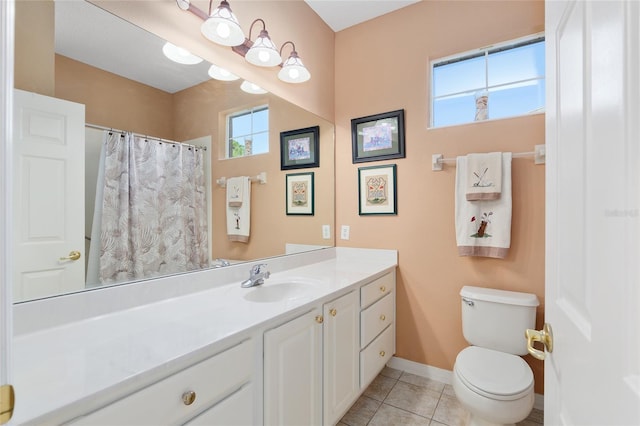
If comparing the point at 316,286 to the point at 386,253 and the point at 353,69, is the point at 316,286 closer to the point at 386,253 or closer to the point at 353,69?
the point at 386,253

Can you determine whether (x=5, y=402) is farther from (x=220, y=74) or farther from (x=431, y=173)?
(x=431, y=173)

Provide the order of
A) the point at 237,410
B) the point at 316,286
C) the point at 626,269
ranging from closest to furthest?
the point at 626,269
the point at 237,410
the point at 316,286

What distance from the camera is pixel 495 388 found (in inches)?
53.9

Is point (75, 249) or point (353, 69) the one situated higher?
point (353, 69)

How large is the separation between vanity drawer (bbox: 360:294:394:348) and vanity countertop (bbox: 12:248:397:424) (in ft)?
1.39

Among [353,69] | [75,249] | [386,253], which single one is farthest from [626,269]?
[353,69]

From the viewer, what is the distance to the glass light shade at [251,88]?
1.76 m

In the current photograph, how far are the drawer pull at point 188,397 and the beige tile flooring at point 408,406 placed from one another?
1.25 m

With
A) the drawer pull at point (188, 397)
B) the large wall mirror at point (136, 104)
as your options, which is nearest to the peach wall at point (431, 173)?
the large wall mirror at point (136, 104)

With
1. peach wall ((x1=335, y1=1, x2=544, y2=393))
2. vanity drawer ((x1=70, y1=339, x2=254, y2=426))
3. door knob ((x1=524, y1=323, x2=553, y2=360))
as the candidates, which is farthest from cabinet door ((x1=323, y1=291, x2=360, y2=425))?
door knob ((x1=524, y1=323, x2=553, y2=360))

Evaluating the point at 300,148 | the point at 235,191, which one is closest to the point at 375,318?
the point at 235,191

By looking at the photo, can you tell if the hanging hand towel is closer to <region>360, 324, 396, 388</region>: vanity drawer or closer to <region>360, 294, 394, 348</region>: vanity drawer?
<region>360, 294, 394, 348</region>: vanity drawer

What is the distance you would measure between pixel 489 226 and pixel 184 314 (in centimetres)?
180

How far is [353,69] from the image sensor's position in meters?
2.48
